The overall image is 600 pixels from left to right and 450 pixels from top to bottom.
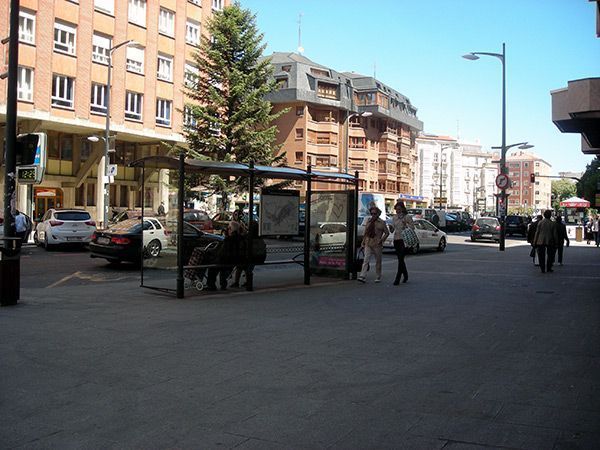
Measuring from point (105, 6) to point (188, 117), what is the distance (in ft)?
27.1

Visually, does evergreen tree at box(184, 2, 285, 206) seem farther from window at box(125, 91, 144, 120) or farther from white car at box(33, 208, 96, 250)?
white car at box(33, 208, 96, 250)

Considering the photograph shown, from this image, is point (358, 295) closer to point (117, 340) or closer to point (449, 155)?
point (117, 340)

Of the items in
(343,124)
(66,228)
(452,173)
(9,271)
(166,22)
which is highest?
(166,22)

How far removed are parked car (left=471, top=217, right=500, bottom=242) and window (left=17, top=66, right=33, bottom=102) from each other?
26.6 metres

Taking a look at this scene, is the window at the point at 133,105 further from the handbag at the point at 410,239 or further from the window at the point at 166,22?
the handbag at the point at 410,239

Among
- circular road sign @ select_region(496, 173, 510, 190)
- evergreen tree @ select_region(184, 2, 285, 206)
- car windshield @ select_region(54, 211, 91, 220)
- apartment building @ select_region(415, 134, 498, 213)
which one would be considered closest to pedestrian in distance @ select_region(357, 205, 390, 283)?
car windshield @ select_region(54, 211, 91, 220)

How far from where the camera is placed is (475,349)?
7.36 metres

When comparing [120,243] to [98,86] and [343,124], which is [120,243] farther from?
[343,124]

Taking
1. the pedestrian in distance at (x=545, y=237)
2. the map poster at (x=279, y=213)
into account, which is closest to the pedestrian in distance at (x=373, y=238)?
the map poster at (x=279, y=213)

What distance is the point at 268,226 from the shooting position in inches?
524

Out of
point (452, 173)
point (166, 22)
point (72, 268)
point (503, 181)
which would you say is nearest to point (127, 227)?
point (72, 268)

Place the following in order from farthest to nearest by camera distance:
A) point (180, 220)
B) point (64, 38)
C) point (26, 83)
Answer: point (64, 38) < point (26, 83) < point (180, 220)

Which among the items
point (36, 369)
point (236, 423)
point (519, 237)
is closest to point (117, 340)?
point (36, 369)

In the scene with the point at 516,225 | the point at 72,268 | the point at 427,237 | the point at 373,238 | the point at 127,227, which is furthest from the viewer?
the point at 516,225
